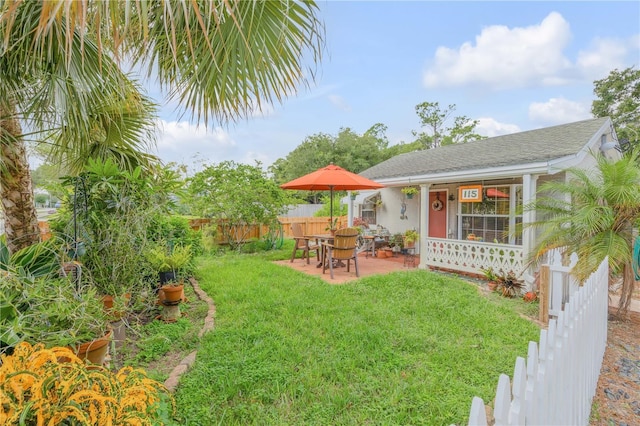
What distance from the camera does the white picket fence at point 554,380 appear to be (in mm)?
1207

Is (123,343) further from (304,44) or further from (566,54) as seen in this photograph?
(566,54)

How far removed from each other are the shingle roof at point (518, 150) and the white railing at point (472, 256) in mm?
1794

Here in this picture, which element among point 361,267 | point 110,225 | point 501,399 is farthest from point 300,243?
point 501,399

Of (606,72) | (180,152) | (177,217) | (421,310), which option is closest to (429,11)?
(421,310)

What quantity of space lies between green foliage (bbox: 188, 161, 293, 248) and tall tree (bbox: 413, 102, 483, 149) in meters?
22.3

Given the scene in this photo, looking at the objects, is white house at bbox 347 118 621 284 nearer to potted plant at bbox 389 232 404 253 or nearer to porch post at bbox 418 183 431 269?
porch post at bbox 418 183 431 269

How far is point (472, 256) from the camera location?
776 centimetres

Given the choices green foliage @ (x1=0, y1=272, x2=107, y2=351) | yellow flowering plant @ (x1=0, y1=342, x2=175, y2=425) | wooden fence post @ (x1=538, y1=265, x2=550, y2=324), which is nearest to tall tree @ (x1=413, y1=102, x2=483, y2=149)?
wooden fence post @ (x1=538, y1=265, x2=550, y2=324)

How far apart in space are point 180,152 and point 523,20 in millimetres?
15061

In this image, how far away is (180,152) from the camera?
1662 centimetres

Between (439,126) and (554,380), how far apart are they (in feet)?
104

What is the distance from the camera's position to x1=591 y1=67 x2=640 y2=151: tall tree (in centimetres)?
1791

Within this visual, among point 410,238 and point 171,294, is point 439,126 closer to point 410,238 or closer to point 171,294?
point 410,238

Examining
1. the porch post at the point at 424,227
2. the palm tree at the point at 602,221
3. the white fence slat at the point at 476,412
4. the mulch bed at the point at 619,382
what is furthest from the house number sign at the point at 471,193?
the white fence slat at the point at 476,412
